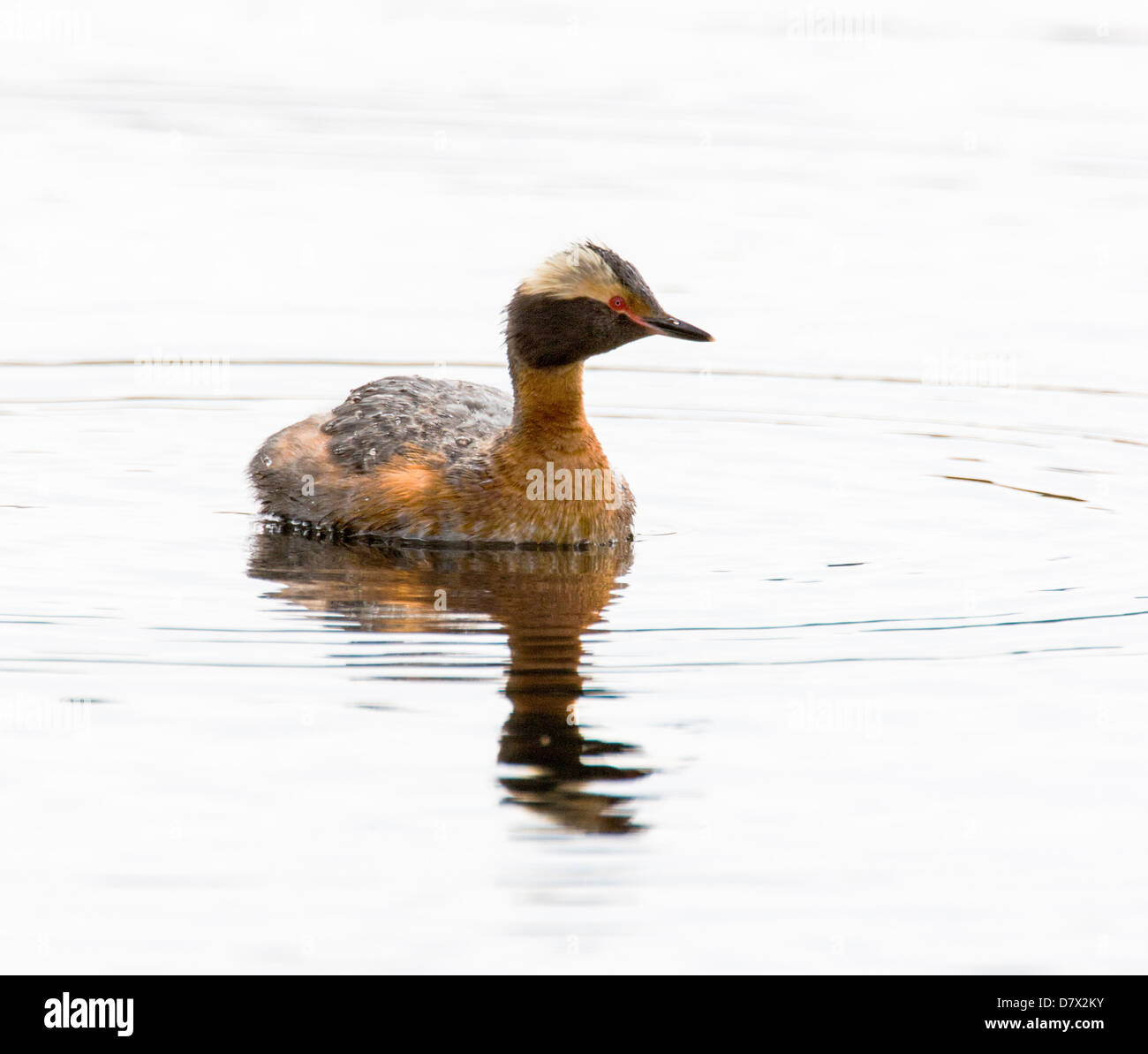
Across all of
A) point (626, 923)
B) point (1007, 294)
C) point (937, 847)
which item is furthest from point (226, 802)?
point (1007, 294)

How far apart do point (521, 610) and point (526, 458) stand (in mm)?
1658

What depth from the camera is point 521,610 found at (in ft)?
33.0

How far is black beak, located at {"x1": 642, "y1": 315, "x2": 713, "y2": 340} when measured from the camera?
36.7 feet

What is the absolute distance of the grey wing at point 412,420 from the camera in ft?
38.7

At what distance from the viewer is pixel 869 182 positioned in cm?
2116

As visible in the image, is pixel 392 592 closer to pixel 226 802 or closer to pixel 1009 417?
pixel 226 802

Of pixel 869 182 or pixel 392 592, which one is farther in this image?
pixel 869 182

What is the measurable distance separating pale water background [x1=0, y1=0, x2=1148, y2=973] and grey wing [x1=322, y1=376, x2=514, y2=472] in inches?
32.9

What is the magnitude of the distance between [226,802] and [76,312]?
9.78m
